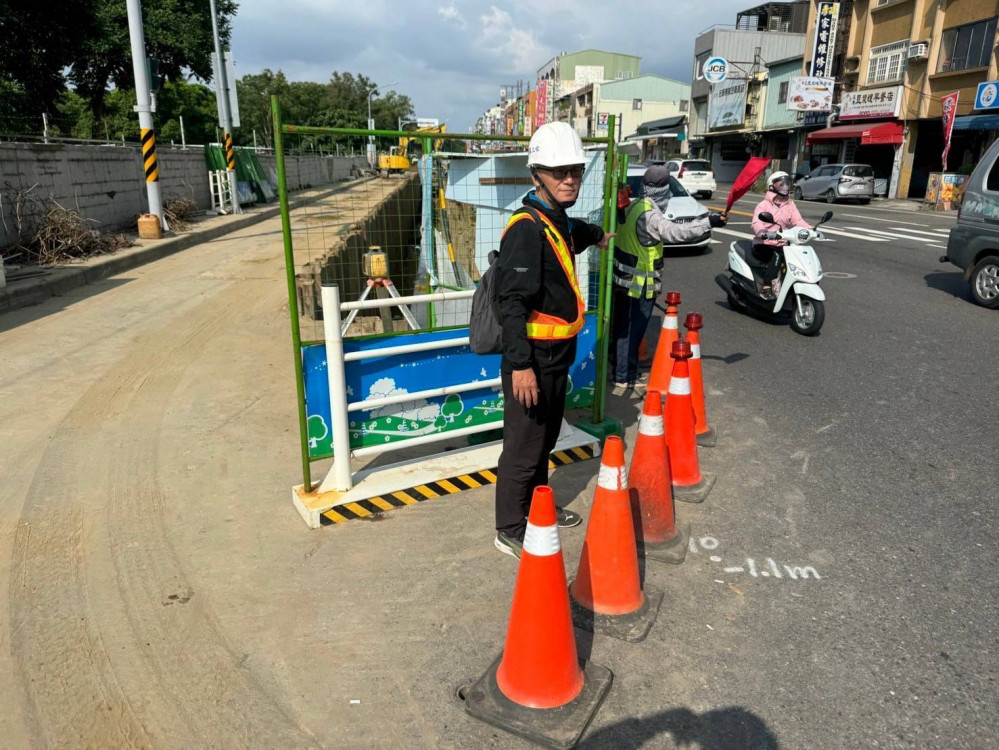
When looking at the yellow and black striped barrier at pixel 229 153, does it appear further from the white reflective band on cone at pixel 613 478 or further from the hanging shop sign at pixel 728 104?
the hanging shop sign at pixel 728 104

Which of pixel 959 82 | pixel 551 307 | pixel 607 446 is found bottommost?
pixel 607 446

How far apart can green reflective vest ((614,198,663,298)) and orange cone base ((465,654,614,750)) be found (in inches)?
141

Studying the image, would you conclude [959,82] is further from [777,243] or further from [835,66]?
[777,243]

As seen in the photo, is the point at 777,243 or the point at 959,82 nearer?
the point at 777,243

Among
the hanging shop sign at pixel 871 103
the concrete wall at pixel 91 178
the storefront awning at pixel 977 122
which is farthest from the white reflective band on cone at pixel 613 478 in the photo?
the hanging shop sign at pixel 871 103

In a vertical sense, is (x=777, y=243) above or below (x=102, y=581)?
above

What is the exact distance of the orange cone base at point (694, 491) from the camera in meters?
3.93

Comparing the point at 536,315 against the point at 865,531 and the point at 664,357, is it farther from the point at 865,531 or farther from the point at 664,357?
the point at 664,357

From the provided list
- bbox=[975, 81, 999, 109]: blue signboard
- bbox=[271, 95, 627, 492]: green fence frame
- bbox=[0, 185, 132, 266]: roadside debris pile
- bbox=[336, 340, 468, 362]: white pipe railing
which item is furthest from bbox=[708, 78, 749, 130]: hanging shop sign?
bbox=[336, 340, 468, 362]: white pipe railing

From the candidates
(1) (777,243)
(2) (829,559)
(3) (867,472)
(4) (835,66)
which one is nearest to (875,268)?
(1) (777,243)

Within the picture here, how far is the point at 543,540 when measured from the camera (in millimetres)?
2395

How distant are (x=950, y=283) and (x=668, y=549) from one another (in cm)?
903

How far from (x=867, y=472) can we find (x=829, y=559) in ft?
3.82

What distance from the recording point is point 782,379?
6.06 meters
